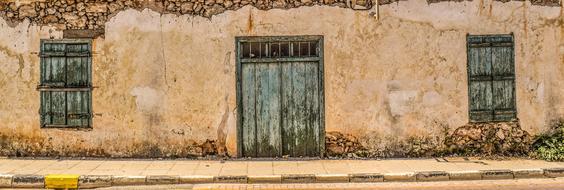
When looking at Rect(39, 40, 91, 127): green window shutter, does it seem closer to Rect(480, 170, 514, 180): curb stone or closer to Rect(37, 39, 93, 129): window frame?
Rect(37, 39, 93, 129): window frame

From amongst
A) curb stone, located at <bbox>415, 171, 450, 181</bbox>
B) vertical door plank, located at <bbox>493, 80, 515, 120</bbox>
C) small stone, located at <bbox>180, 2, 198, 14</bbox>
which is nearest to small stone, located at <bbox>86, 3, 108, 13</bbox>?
small stone, located at <bbox>180, 2, 198, 14</bbox>

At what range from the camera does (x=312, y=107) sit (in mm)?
9398

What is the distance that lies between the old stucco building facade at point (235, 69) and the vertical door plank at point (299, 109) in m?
0.38


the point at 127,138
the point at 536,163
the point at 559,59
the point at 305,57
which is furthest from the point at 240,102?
the point at 559,59

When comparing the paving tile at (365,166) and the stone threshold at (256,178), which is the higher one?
the paving tile at (365,166)

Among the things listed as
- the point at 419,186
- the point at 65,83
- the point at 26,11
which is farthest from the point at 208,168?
the point at 26,11

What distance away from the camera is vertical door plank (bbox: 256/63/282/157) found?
30.8 feet

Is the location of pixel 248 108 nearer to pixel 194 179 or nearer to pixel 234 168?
pixel 234 168

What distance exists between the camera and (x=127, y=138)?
30.9 ft

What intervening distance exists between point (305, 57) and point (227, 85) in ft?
4.74

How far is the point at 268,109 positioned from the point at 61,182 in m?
3.53

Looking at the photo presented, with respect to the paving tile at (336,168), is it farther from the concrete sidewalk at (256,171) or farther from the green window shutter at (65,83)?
the green window shutter at (65,83)

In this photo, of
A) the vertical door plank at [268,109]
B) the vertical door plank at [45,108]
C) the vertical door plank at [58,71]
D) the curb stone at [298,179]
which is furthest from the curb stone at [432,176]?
the vertical door plank at [45,108]

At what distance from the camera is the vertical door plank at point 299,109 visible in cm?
936
